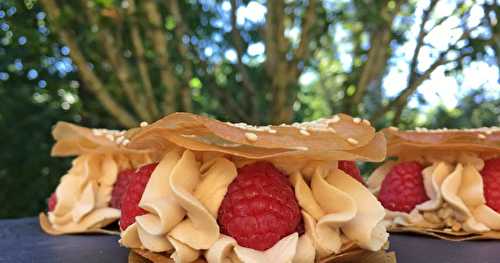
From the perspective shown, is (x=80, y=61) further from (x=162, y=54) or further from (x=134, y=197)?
(x=134, y=197)

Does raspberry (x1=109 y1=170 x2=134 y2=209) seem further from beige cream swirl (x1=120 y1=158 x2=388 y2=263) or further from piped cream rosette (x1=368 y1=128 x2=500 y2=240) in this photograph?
piped cream rosette (x1=368 y1=128 x2=500 y2=240)

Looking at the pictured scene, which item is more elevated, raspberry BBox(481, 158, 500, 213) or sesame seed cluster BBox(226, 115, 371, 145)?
sesame seed cluster BBox(226, 115, 371, 145)

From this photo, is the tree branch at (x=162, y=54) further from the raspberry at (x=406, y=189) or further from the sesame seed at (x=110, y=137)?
the raspberry at (x=406, y=189)

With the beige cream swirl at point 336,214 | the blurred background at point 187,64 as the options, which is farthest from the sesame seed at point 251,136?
the blurred background at point 187,64

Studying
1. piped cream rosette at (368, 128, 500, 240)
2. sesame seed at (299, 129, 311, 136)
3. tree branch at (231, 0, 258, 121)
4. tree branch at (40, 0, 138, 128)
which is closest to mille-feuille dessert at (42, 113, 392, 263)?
sesame seed at (299, 129, 311, 136)

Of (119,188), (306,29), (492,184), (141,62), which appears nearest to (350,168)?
(492,184)
